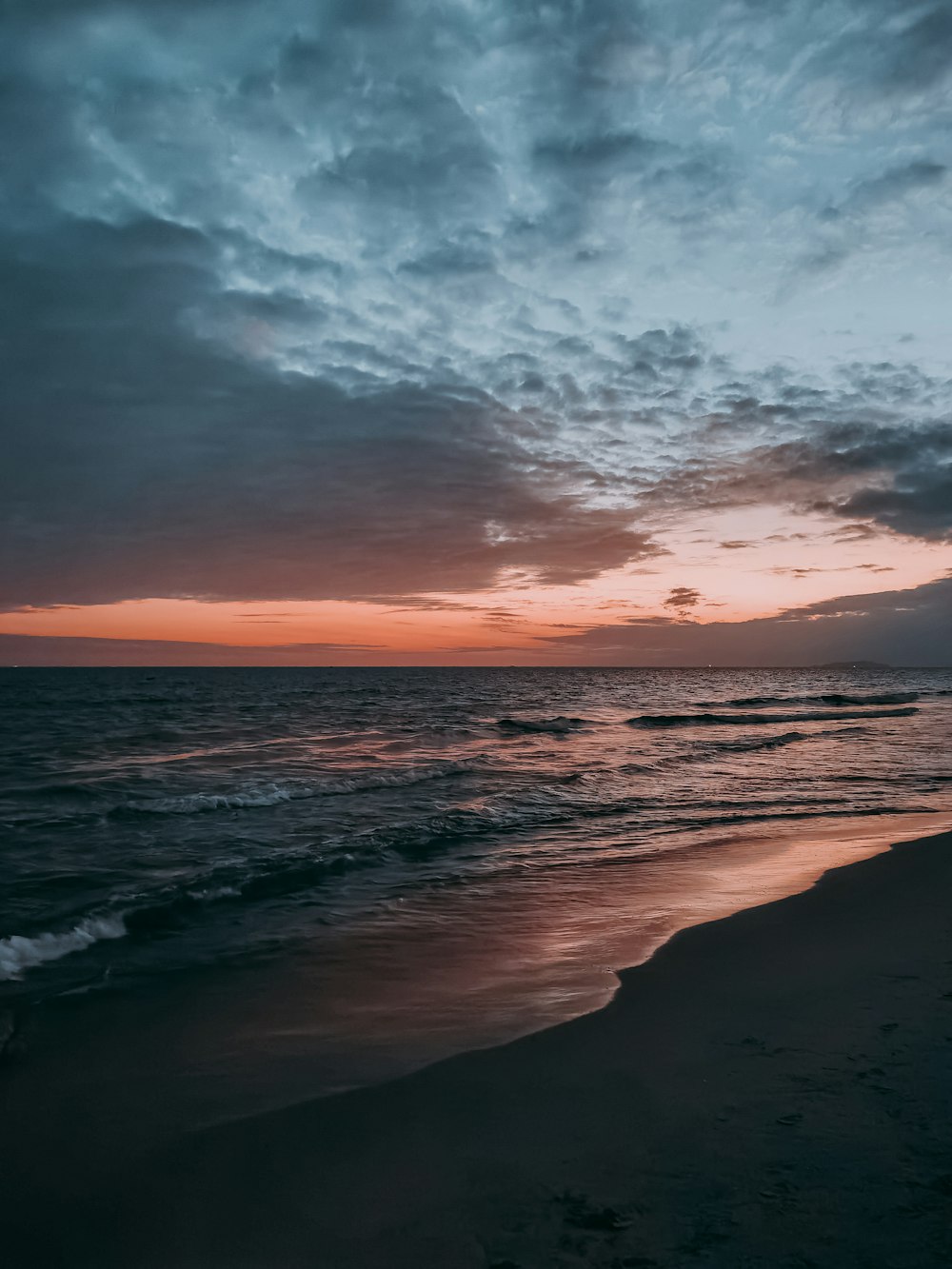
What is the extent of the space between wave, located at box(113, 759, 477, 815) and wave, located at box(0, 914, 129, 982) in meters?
6.87

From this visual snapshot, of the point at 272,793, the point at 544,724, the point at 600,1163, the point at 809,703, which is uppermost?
the point at 600,1163

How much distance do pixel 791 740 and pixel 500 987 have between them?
26949 millimetres

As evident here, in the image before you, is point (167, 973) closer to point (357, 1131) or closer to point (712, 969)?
point (357, 1131)

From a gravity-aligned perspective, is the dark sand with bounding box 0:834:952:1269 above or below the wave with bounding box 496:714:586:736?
above

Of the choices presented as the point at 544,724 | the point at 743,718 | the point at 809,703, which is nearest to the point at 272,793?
the point at 544,724

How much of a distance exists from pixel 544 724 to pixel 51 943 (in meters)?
32.5

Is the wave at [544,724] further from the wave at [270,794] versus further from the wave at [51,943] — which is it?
the wave at [51,943]

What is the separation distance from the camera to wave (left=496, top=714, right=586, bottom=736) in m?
37.0

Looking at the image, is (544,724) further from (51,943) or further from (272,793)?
(51,943)

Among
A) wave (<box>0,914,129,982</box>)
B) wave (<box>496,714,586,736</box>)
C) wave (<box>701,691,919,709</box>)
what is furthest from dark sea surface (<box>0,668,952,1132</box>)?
wave (<box>701,691,919,709</box>)

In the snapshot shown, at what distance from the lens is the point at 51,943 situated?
7738 millimetres

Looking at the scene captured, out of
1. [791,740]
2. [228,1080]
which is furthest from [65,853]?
[791,740]

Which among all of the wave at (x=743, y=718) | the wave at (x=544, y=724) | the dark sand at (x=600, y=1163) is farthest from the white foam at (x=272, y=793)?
the wave at (x=743, y=718)

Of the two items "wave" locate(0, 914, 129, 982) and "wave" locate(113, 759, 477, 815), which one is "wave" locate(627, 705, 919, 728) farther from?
"wave" locate(0, 914, 129, 982)
